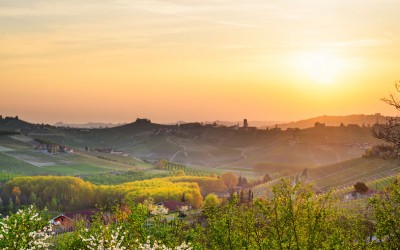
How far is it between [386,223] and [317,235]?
4716 millimetres

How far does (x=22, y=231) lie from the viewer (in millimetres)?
34500

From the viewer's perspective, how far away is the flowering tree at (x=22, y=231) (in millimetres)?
33184

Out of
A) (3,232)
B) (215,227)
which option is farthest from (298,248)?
(3,232)

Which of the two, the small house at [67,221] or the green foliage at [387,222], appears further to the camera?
the small house at [67,221]

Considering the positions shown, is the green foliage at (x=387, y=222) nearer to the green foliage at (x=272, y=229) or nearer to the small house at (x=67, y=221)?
the green foliage at (x=272, y=229)

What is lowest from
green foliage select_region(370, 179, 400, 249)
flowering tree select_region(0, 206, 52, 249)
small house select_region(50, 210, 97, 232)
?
small house select_region(50, 210, 97, 232)

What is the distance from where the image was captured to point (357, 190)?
185 meters

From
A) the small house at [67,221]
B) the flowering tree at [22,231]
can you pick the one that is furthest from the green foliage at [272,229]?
the small house at [67,221]

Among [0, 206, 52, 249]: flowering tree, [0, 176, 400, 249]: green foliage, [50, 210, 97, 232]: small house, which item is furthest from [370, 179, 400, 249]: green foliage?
[50, 210, 97, 232]: small house

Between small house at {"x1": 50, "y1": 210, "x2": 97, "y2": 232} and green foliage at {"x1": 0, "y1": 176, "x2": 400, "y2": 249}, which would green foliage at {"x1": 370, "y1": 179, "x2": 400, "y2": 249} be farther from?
small house at {"x1": 50, "y1": 210, "x2": 97, "y2": 232}

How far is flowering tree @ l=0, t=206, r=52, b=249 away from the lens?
33184mm

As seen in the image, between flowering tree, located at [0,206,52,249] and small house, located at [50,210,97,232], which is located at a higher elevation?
flowering tree, located at [0,206,52,249]

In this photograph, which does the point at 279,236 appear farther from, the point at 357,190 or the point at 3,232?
the point at 357,190

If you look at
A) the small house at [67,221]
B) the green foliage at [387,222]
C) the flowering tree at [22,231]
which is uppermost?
the green foliage at [387,222]
